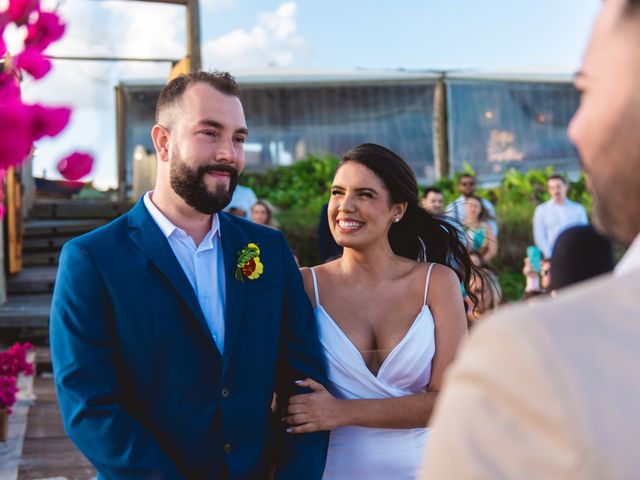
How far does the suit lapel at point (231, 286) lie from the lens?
2461mm

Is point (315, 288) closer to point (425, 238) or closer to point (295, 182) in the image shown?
point (425, 238)

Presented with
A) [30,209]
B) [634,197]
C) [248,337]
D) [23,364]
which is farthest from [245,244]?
[30,209]

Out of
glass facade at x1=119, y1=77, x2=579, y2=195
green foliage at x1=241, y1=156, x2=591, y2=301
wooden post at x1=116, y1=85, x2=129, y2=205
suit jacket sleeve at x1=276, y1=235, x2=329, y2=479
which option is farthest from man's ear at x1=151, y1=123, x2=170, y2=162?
glass facade at x1=119, y1=77, x2=579, y2=195

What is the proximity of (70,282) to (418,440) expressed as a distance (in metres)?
1.55

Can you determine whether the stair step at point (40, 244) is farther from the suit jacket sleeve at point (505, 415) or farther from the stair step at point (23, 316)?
the suit jacket sleeve at point (505, 415)

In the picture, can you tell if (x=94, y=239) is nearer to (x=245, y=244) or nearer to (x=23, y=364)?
(x=245, y=244)

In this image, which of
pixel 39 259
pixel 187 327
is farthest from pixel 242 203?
pixel 187 327

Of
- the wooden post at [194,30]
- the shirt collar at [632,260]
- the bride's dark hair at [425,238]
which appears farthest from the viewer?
the wooden post at [194,30]

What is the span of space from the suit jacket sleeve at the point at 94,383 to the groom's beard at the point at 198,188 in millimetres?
408

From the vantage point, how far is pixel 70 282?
7.71ft

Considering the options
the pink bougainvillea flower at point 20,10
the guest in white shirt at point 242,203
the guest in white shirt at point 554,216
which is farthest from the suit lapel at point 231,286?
the guest in white shirt at point 554,216

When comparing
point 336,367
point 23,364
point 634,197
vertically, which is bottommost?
point 23,364

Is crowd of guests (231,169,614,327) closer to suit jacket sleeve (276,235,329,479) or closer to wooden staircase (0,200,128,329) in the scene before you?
suit jacket sleeve (276,235,329,479)

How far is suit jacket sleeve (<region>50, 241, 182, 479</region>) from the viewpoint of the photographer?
2.23m
